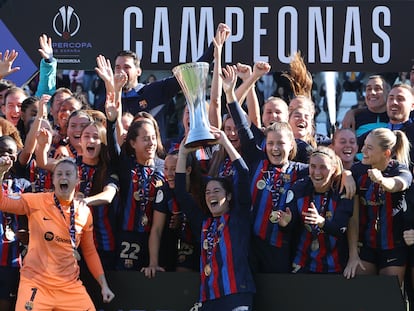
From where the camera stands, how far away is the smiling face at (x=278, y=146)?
5.89 metres

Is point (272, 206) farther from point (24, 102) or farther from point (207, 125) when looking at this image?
point (24, 102)

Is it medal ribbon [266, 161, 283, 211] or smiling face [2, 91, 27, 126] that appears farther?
smiling face [2, 91, 27, 126]

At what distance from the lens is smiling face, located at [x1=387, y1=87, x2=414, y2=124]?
21.9 feet

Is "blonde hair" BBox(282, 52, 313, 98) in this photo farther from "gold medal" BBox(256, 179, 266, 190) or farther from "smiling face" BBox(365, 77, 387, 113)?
"gold medal" BBox(256, 179, 266, 190)

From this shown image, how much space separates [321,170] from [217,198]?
2.29 ft

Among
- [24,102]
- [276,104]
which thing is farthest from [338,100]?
[24,102]

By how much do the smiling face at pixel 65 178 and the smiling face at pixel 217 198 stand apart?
2.86ft

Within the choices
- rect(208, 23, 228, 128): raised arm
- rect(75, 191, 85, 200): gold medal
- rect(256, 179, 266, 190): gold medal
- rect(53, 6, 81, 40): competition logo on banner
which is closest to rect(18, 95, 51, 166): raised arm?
rect(75, 191, 85, 200): gold medal

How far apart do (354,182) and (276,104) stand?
42.8 inches

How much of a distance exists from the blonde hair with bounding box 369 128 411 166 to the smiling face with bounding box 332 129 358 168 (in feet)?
1.17

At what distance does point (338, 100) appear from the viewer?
30.0 ft

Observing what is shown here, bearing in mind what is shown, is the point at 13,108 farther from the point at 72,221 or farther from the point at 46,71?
the point at 72,221

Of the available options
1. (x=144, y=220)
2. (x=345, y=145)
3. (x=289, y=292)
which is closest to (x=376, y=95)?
(x=345, y=145)

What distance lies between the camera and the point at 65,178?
5.68m
